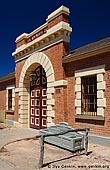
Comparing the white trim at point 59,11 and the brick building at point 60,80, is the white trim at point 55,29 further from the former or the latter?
the white trim at point 59,11

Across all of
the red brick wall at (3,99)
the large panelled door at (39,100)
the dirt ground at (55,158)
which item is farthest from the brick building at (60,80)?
the red brick wall at (3,99)

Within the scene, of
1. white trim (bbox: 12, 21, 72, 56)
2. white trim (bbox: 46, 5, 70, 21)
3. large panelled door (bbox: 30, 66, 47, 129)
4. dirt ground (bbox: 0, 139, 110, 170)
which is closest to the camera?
dirt ground (bbox: 0, 139, 110, 170)

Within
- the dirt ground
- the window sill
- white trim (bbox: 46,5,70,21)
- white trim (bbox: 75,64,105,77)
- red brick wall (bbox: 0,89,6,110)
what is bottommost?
the dirt ground

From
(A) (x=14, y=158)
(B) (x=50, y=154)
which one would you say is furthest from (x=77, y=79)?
(A) (x=14, y=158)

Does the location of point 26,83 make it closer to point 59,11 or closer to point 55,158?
point 59,11

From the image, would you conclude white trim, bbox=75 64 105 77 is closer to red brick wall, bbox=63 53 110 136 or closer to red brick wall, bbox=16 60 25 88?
red brick wall, bbox=63 53 110 136

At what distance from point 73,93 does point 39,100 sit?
3.56m

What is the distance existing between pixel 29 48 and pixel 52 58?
2907mm

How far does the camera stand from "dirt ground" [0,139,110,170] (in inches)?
232

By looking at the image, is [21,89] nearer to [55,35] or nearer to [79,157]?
[55,35]

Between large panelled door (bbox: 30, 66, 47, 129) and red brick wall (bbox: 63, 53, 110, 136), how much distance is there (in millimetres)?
2634

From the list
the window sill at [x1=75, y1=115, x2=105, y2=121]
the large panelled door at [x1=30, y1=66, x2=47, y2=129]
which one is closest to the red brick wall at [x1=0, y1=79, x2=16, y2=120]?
the large panelled door at [x1=30, y1=66, x2=47, y2=129]

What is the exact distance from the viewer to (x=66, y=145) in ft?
24.9

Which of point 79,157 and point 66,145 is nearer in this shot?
point 79,157
